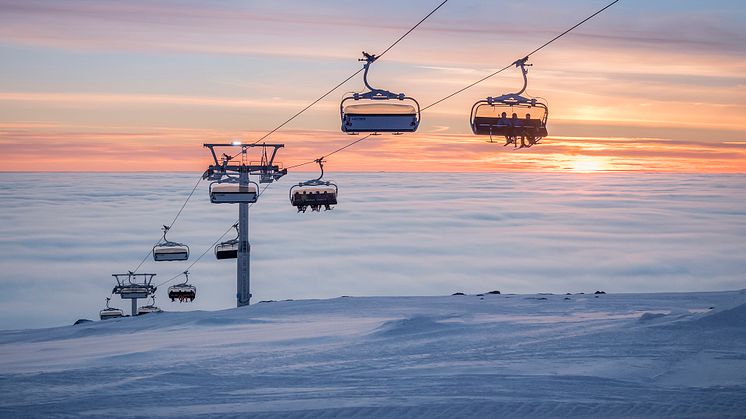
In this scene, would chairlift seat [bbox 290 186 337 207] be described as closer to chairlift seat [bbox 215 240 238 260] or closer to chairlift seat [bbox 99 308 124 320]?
chairlift seat [bbox 215 240 238 260]

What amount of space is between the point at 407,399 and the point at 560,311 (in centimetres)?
1034

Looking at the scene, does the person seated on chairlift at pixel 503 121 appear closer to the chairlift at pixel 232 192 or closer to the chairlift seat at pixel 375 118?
the chairlift seat at pixel 375 118

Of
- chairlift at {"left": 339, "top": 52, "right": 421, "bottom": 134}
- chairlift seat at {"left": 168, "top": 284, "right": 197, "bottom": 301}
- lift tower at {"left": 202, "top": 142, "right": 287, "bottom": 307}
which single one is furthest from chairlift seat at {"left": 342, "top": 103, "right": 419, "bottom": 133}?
chairlift seat at {"left": 168, "top": 284, "right": 197, "bottom": 301}

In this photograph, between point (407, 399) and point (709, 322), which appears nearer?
point (407, 399)

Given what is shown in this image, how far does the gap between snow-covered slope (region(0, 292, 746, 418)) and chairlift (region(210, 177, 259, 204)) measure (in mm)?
4754

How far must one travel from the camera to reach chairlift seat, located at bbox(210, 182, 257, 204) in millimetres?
25031

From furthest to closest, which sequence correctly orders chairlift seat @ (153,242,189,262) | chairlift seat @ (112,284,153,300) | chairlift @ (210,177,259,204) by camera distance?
1. chairlift seat @ (112,284,153,300)
2. chairlift seat @ (153,242,189,262)
3. chairlift @ (210,177,259,204)

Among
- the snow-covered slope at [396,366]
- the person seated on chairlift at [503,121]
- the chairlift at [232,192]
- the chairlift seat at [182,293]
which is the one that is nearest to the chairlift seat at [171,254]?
the chairlift seat at [182,293]

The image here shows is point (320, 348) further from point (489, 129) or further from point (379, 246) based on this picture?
point (379, 246)

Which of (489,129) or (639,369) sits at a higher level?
(489,129)

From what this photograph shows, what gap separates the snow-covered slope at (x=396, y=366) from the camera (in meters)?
11.6

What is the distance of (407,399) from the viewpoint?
11.8 metres

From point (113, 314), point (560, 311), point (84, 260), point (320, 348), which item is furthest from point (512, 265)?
point (320, 348)

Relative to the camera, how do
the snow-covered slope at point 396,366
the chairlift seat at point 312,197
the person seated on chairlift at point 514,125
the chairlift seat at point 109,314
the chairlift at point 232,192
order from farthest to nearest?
the chairlift seat at point 109,314
the chairlift seat at point 312,197
the chairlift at point 232,192
the person seated on chairlift at point 514,125
the snow-covered slope at point 396,366
